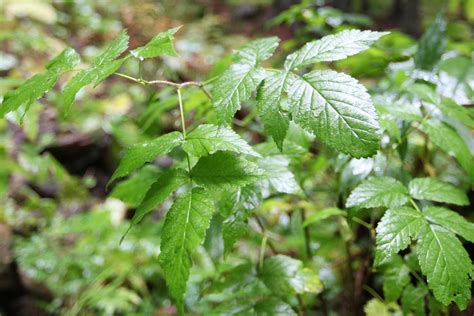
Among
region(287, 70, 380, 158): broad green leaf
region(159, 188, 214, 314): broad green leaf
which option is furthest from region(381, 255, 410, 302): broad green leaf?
region(159, 188, 214, 314): broad green leaf

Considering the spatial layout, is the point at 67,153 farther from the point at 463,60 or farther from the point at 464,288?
the point at 464,288

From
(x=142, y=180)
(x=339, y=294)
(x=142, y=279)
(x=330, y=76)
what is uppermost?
(x=330, y=76)

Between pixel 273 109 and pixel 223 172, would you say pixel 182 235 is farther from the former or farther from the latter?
pixel 273 109

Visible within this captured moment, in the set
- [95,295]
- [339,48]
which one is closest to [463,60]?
[339,48]

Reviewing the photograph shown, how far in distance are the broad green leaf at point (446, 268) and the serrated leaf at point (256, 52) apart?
1.72 feet

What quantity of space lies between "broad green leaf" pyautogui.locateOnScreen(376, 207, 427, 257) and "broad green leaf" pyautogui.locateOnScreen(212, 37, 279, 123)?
38 centimetres

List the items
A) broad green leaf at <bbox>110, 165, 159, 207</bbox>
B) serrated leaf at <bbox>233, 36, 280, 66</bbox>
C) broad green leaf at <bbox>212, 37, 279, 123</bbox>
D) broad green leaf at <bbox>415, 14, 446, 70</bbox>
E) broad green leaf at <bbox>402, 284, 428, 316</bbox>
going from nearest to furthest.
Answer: broad green leaf at <bbox>212, 37, 279, 123</bbox>
serrated leaf at <bbox>233, 36, 280, 66</bbox>
broad green leaf at <bbox>402, 284, 428, 316</bbox>
broad green leaf at <bbox>110, 165, 159, 207</bbox>
broad green leaf at <bbox>415, 14, 446, 70</bbox>

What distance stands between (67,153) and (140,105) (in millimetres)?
972

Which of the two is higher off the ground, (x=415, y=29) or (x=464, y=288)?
(x=464, y=288)

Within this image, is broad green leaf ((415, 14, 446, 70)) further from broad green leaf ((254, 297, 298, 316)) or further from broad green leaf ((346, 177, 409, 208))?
broad green leaf ((254, 297, 298, 316))

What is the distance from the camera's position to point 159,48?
0.82 m

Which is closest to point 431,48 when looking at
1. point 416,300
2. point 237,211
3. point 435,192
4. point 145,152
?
point 435,192

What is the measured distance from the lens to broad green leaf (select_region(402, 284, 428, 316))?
0.98 meters

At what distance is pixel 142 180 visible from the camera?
1198 millimetres
